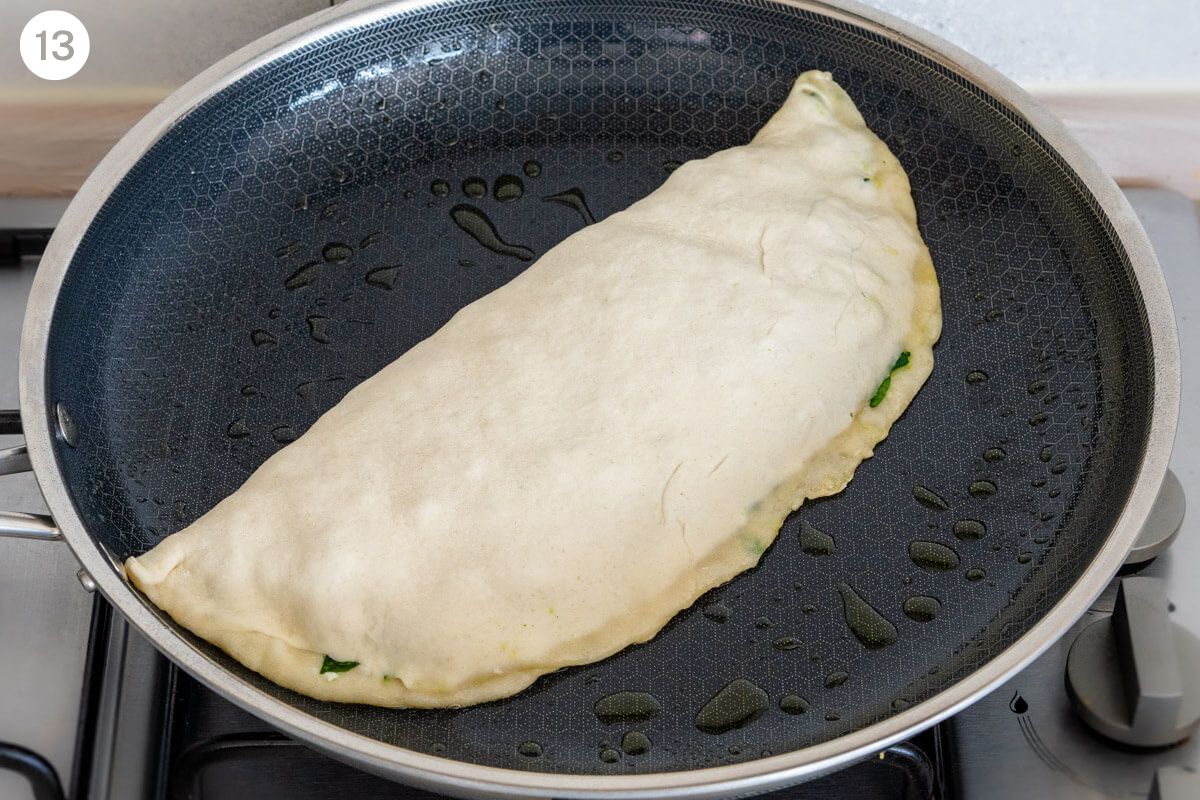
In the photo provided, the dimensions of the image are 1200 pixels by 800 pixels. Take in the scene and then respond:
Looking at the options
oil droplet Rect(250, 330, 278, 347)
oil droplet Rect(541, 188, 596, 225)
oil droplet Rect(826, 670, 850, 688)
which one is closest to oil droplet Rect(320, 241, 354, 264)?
oil droplet Rect(250, 330, 278, 347)

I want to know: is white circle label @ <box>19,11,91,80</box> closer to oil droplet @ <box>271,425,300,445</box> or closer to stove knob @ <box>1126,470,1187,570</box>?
oil droplet @ <box>271,425,300,445</box>

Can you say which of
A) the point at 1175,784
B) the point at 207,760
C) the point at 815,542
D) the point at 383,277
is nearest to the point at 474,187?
the point at 383,277

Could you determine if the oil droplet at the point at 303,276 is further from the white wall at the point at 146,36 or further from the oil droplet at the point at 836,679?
the oil droplet at the point at 836,679

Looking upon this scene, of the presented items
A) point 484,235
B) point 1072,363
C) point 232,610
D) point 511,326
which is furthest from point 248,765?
point 1072,363

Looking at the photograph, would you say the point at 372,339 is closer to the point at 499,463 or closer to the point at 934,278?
the point at 499,463

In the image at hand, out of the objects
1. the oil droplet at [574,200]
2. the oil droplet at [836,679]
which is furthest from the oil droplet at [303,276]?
the oil droplet at [836,679]
